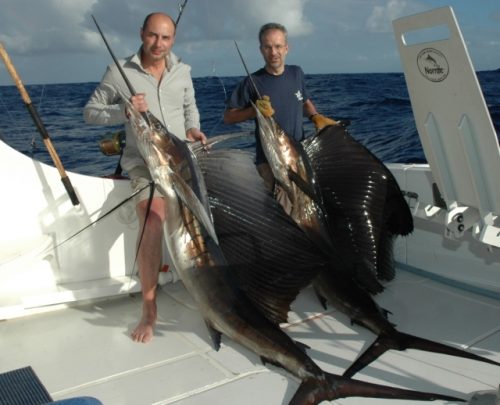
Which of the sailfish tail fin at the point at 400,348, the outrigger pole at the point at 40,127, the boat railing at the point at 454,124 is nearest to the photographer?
the boat railing at the point at 454,124

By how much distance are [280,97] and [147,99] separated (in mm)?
732

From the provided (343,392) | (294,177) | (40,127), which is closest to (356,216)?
(294,177)

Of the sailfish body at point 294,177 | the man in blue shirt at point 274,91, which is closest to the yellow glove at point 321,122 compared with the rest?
the man in blue shirt at point 274,91

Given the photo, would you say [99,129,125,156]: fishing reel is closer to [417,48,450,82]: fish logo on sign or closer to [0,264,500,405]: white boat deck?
[0,264,500,405]: white boat deck

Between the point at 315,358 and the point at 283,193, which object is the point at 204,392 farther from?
the point at 283,193

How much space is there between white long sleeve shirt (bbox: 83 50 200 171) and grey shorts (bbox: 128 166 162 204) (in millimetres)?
26

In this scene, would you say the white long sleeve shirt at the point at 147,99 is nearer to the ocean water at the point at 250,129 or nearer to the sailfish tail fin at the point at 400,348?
the sailfish tail fin at the point at 400,348

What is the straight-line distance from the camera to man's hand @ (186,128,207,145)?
283cm

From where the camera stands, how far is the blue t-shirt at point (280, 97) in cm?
311

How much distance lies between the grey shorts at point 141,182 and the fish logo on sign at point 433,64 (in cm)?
129

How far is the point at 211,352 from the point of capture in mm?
2416

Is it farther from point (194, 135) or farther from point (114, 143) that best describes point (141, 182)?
point (194, 135)

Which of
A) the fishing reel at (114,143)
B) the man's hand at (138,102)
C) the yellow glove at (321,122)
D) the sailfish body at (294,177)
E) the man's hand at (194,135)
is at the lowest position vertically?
the sailfish body at (294,177)

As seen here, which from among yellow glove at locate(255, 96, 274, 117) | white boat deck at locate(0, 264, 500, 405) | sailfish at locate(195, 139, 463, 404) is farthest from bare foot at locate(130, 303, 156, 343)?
yellow glove at locate(255, 96, 274, 117)
